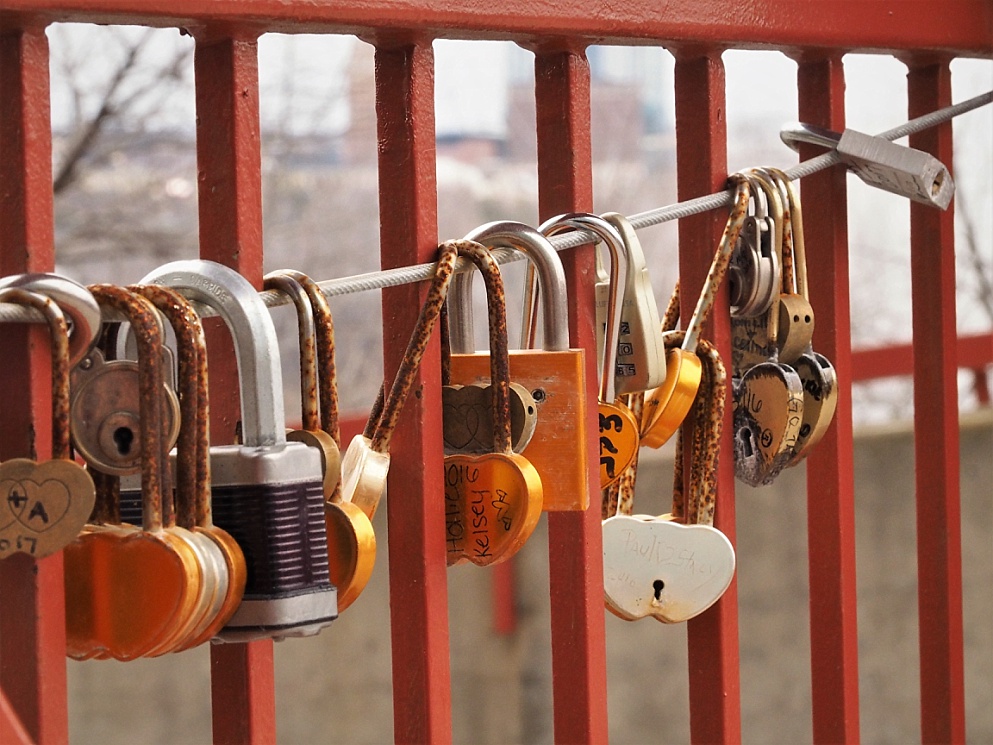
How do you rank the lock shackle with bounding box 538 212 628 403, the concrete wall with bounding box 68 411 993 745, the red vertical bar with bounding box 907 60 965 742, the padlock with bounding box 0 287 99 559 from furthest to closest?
the concrete wall with bounding box 68 411 993 745
the red vertical bar with bounding box 907 60 965 742
the lock shackle with bounding box 538 212 628 403
the padlock with bounding box 0 287 99 559

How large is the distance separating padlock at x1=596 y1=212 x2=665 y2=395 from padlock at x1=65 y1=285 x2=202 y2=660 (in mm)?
318

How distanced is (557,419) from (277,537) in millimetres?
217

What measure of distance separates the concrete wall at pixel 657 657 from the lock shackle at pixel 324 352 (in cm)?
203

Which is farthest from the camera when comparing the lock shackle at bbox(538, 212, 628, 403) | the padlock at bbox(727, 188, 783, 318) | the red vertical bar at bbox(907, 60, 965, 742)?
the red vertical bar at bbox(907, 60, 965, 742)

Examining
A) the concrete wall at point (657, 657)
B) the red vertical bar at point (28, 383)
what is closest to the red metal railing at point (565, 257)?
the red vertical bar at point (28, 383)

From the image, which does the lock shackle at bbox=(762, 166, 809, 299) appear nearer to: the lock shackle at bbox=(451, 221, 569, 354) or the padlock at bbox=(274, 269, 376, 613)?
the lock shackle at bbox=(451, 221, 569, 354)

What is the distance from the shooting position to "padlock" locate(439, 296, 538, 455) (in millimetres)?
736

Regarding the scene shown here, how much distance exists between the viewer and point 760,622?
9.30 feet

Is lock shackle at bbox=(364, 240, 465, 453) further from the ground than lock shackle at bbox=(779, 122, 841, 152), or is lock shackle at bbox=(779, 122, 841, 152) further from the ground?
lock shackle at bbox=(779, 122, 841, 152)

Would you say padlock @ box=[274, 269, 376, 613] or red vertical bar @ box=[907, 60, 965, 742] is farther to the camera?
red vertical bar @ box=[907, 60, 965, 742]

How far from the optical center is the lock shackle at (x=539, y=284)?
2.44ft

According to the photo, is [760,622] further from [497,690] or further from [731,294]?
[731,294]

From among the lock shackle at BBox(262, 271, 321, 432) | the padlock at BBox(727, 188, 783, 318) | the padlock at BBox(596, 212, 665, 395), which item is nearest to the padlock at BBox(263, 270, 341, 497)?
the lock shackle at BBox(262, 271, 321, 432)

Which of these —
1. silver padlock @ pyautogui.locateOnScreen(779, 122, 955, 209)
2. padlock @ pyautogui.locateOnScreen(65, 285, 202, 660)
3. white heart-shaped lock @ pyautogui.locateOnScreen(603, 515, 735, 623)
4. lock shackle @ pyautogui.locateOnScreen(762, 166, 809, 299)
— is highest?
silver padlock @ pyautogui.locateOnScreen(779, 122, 955, 209)
